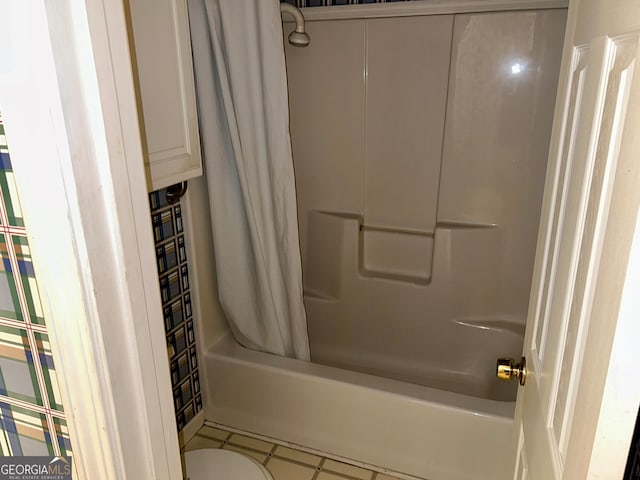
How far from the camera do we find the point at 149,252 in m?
0.73

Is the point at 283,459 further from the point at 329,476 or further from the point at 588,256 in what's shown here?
the point at 588,256

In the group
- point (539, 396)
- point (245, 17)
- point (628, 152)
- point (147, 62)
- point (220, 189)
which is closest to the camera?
point (628, 152)

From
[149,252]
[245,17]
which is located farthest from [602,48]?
[245,17]

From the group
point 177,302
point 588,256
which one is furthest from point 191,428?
point 588,256

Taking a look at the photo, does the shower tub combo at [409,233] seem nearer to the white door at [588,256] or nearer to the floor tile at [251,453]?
the floor tile at [251,453]

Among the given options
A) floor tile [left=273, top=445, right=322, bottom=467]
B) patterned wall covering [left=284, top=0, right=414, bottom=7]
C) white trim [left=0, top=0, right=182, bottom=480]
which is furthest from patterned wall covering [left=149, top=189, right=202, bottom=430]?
patterned wall covering [left=284, top=0, right=414, bottom=7]

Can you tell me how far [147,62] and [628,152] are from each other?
1.17 meters

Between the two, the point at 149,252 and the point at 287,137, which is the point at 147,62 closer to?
the point at 287,137

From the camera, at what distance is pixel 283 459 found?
1.87 m

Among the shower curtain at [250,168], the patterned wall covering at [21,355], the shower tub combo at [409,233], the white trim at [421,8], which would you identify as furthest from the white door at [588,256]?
the white trim at [421,8]

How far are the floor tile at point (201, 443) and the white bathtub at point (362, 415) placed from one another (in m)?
0.09

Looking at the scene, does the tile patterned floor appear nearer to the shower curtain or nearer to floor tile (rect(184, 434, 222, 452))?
floor tile (rect(184, 434, 222, 452))

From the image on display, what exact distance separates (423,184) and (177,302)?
3.80 ft

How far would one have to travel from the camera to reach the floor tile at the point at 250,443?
1936mm
